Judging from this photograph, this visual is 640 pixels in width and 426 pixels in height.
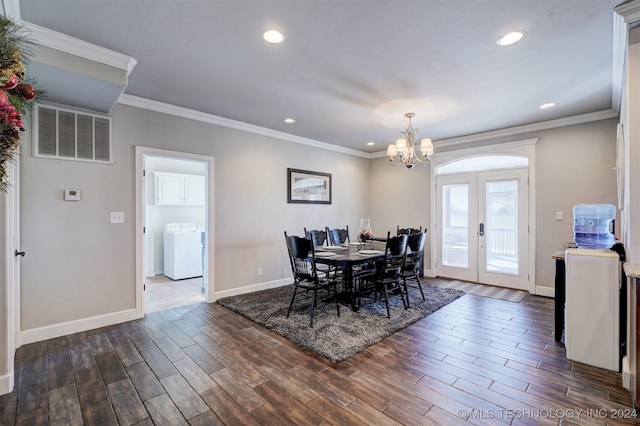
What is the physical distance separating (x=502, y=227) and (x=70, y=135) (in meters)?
6.29

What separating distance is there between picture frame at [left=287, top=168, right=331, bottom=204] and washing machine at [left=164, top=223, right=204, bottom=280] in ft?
6.35

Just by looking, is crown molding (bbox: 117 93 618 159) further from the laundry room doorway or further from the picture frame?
the laundry room doorway

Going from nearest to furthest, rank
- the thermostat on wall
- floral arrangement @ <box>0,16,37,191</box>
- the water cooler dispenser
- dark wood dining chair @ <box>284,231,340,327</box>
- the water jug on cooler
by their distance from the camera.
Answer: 1. floral arrangement @ <box>0,16,37,191</box>
2. the water cooler dispenser
3. the water jug on cooler
4. the thermostat on wall
5. dark wood dining chair @ <box>284,231,340,327</box>

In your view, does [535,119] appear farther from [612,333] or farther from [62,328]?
[62,328]

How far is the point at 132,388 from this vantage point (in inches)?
84.6

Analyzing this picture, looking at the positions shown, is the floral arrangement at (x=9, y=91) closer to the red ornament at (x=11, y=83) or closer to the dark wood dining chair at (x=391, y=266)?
the red ornament at (x=11, y=83)

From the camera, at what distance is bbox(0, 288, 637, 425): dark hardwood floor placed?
1.86 meters

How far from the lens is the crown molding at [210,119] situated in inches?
141

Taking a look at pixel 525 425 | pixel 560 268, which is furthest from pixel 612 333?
pixel 525 425

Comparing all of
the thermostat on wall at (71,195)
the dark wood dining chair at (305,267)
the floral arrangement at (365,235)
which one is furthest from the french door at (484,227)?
the thermostat on wall at (71,195)

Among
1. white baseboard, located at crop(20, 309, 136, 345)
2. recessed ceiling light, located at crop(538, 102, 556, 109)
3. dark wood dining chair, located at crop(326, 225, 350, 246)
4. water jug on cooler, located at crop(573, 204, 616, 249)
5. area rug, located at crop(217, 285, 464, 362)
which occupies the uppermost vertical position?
recessed ceiling light, located at crop(538, 102, 556, 109)

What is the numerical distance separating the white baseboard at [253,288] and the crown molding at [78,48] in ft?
9.84

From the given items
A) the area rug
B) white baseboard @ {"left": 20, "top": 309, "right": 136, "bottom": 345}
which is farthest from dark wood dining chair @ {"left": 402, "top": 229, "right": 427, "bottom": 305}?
white baseboard @ {"left": 20, "top": 309, "right": 136, "bottom": 345}

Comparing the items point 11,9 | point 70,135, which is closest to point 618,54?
point 11,9
